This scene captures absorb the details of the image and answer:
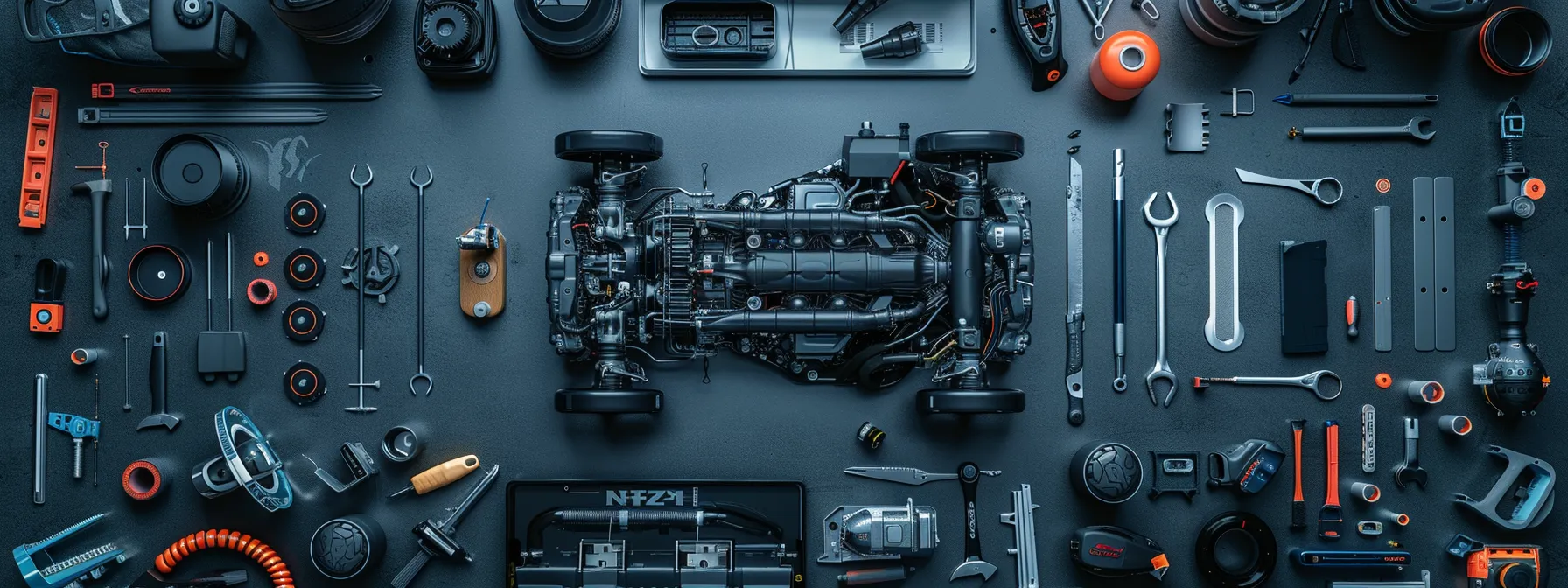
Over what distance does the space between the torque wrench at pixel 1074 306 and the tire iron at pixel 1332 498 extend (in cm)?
94

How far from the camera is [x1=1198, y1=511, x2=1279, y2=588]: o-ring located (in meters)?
2.87

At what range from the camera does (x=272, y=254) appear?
2.98m

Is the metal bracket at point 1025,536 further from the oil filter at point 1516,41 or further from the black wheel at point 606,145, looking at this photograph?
the oil filter at point 1516,41

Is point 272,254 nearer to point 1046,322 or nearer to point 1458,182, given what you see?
point 1046,322

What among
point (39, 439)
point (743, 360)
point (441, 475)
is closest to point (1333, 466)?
point (743, 360)

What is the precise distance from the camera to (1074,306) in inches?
115

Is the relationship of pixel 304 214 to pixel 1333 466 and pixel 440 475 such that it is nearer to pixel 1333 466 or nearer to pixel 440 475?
pixel 440 475

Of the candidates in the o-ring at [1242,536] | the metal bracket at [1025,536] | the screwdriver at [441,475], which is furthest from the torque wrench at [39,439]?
the o-ring at [1242,536]

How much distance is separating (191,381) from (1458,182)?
492 cm

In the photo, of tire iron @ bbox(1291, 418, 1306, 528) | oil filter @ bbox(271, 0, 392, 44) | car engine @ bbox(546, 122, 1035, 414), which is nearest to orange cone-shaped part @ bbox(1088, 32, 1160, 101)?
car engine @ bbox(546, 122, 1035, 414)

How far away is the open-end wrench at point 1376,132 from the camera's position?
298cm

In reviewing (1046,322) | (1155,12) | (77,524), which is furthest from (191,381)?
(1155,12)

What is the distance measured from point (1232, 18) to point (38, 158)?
450cm

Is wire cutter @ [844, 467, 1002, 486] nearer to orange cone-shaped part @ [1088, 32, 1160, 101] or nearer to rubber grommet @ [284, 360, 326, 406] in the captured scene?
orange cone-shaped part @ [1088, 32, 1160, 101]
